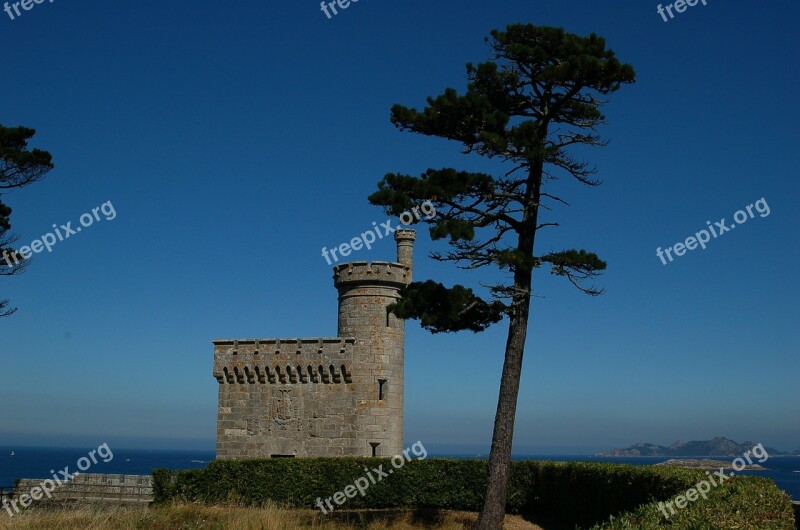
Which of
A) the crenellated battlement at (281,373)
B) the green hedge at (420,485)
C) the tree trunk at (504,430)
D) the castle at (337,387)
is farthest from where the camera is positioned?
the crenellated battlement at (281,373)

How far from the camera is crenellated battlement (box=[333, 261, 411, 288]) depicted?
2759cm

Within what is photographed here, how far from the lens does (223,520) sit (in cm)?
1644

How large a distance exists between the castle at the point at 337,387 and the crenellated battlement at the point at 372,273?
35 mm

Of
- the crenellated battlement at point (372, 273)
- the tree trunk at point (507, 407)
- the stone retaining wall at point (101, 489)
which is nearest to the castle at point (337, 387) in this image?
the crenellated battlement at point (372, 273)

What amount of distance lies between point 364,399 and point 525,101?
13322 mm

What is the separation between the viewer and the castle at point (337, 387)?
89.4 ft

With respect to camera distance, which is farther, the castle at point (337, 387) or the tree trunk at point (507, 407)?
the castle at point (337, 387)

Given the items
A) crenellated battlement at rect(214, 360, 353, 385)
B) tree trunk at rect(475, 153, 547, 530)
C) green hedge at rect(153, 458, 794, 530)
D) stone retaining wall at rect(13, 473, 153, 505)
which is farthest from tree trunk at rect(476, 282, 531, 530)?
stone retaining wall at rect(13, 473, 153, 505)

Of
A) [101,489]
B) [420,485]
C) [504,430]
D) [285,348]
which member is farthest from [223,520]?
[285,348]

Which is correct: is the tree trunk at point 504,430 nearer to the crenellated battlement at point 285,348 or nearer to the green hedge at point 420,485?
the green hedge at point 420,485

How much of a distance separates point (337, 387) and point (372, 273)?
417 cm

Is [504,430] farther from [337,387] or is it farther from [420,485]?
[337,387]

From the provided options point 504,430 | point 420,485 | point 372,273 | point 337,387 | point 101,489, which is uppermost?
point 372,273

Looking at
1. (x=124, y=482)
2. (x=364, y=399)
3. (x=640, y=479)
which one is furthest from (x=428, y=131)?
(x=124, y=482)
